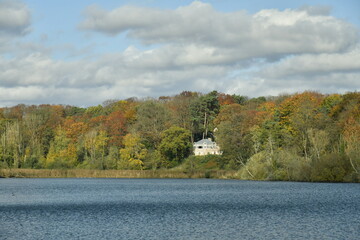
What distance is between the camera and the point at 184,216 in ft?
119

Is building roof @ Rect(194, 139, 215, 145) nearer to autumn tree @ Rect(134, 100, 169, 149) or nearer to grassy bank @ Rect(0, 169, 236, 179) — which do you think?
autumn tree @ Rect(134, 100, 169, 149)

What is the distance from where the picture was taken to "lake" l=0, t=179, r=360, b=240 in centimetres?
2838

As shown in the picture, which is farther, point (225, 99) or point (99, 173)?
point (225, 99)

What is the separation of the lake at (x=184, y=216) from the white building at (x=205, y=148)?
2461 inches

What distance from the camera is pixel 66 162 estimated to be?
106 m

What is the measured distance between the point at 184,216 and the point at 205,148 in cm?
8449

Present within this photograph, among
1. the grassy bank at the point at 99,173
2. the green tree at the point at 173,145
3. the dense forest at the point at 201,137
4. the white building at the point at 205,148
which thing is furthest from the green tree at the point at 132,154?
the white building at the point at 205,148

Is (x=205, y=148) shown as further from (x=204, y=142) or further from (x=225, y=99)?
(x=225, y=99)

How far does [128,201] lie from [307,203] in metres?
16.1

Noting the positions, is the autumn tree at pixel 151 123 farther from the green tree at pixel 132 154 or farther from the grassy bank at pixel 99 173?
the grassy bank at pixel 99 173

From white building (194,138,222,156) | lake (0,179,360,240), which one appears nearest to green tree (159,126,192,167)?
white building (194,138,222,156)

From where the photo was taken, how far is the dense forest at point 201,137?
74.9 meters

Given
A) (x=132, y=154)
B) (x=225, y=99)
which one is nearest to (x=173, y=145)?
(x=132, y=154)

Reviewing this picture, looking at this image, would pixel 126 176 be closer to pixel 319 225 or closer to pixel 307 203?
pixel 307 203
